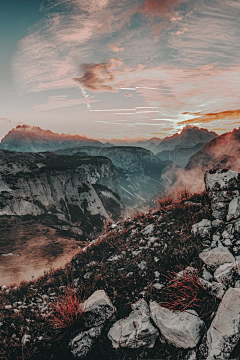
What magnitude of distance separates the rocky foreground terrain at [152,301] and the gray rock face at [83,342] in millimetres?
16

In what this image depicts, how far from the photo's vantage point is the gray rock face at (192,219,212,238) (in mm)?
5488

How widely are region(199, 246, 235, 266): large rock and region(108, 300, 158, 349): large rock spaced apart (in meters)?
1.89

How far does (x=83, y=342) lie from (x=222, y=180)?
625cm

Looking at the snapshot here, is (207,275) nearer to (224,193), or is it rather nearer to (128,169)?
(224,193)

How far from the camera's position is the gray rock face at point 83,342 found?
11.8ft

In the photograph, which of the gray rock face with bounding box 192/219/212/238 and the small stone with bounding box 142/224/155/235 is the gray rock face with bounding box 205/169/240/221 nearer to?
the gray rock face with bounding box 192/219/212/238

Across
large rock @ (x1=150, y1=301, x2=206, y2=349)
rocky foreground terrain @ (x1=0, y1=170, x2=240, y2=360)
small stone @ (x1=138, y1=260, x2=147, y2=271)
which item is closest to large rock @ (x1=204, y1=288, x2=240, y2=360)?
rocky foreground terrain @ (x1=0, y1=170, x2=240, y2=360)

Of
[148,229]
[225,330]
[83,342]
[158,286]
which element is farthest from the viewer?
[148,229]

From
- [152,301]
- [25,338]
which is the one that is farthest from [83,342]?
[152,301]

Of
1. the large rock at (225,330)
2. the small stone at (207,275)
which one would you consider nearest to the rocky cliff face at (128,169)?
the small stone at (207,275)

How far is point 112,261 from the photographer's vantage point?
6719mm

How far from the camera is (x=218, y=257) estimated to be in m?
4.21

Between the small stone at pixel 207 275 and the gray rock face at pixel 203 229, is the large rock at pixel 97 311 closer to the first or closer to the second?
the small stone at pixel 207 275

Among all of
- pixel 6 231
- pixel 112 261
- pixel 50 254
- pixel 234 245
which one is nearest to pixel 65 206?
pixel 6 231
